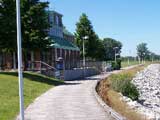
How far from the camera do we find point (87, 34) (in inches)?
3275

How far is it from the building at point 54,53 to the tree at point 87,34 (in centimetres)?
210

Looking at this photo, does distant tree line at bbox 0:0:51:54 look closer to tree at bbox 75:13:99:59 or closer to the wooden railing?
the wooden railing

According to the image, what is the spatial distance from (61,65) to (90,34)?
3099 centimetres

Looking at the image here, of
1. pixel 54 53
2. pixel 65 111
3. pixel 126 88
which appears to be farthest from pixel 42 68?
pixel 65 111

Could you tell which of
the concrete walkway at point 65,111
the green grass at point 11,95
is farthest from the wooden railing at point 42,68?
the concrete walkway at point 65,111

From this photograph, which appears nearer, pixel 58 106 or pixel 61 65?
pixel 58 106

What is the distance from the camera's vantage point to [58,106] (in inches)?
821

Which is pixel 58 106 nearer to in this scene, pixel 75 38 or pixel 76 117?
pixel 76 117

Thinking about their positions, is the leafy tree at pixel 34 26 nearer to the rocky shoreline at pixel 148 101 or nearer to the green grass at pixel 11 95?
the rocky shoreline at pixel 148 101

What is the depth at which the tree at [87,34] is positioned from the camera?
82025 mm

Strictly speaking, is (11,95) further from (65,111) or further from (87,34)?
(87,34)

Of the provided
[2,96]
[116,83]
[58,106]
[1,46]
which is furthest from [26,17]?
[58,106]

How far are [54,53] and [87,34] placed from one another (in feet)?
61.9

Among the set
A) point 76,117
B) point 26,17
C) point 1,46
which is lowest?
point 76,117
